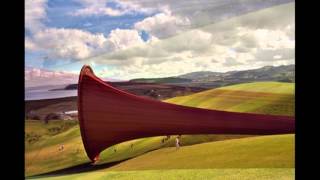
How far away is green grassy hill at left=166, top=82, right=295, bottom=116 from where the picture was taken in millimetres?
3623

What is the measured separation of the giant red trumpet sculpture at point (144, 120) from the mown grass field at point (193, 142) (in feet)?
0.14

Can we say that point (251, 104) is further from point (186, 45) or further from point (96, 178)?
point (96, 178)

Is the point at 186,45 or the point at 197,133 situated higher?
the point at 186,45

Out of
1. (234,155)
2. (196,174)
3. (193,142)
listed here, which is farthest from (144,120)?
(234,155)

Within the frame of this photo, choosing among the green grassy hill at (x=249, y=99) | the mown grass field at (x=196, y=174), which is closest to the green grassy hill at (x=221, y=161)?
the mown grass field at (x=196, y=174)

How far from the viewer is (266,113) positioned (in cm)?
364

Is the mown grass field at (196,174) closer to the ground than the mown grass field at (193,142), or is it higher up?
closer to the ground

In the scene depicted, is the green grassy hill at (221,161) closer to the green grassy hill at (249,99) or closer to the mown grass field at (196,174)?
the mown grass field at (196,174)

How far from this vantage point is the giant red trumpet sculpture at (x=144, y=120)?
3574mm

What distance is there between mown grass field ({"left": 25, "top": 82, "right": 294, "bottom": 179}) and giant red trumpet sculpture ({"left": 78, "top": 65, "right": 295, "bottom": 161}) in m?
0.04

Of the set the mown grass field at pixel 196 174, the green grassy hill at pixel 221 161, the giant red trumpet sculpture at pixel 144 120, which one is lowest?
the mown grass field at pixel 196 174

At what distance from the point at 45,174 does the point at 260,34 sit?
5.52 ft

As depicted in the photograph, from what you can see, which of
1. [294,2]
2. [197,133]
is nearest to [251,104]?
[197,133]

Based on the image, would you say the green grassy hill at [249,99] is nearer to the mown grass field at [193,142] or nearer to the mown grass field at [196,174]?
the mown grass field at [193,142]
